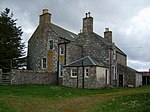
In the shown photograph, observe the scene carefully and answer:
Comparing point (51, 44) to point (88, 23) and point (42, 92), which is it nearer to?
point (88, 23)

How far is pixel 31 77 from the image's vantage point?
→ 34.6 meters

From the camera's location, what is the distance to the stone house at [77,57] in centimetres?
3506

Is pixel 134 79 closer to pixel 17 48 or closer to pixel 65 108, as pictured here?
pixel 17 48

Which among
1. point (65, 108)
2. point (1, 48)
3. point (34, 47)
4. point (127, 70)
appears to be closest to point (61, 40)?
point (34, 47)

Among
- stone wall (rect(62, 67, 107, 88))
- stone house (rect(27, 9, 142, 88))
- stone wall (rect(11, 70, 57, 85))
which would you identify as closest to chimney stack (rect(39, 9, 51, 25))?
stone house (rect(27, 9, 142, 88))

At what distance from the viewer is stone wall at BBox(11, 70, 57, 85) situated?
32.2m

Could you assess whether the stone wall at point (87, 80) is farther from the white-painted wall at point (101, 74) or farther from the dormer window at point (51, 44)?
the dormer window at point (51, 44)

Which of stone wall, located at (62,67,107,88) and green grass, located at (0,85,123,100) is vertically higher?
stone wall, located at (62,67,107,88)

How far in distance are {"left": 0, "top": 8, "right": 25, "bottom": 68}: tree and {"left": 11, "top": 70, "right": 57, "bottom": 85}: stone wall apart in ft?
20.7

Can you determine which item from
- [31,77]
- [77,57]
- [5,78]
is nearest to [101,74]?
[77,57]

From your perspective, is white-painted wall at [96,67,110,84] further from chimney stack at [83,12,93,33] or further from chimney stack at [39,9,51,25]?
chimney stack at [39,9,51,25]

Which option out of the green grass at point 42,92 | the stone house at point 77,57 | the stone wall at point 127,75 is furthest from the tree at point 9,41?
the stone wall at point 127,75

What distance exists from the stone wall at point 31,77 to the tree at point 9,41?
20.7 feet

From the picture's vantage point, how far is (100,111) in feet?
48.5
